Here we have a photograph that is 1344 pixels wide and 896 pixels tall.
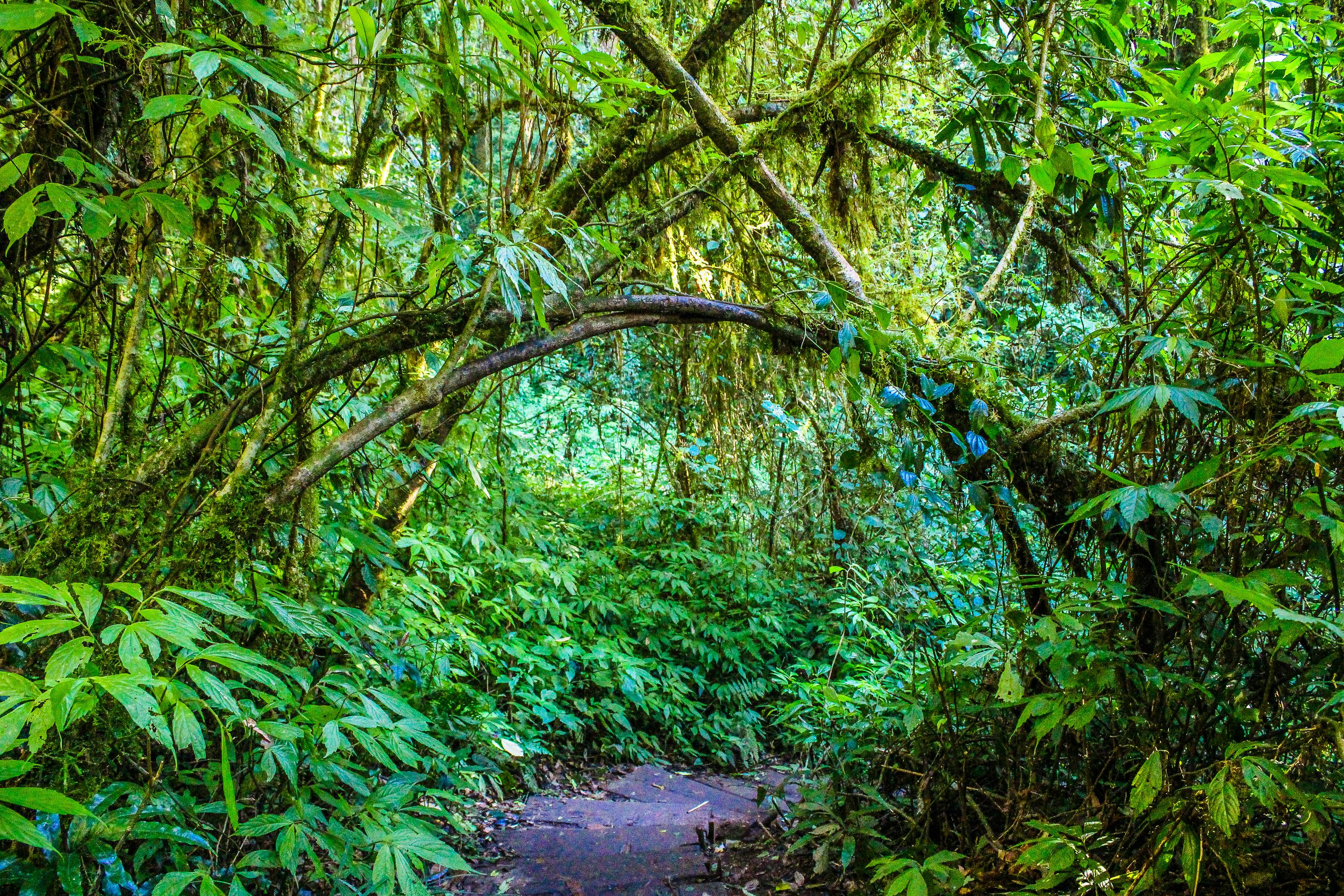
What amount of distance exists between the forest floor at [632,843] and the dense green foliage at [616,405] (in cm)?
21

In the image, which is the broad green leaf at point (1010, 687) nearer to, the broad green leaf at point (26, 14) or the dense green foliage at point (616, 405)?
the dense green foliage at point (616, 405)

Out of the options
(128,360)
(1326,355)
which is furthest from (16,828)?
(1326,355)

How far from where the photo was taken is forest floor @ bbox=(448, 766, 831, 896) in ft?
11.0

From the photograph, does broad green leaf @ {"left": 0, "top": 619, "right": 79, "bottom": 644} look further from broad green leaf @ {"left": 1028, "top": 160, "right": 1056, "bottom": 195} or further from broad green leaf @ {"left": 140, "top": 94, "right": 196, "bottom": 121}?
broad green leaf @ {"left": 1028, "top": 160, "right": 1056, "bottom": 195}

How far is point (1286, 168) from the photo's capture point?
6.50ft

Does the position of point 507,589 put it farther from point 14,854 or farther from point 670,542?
point 14,854

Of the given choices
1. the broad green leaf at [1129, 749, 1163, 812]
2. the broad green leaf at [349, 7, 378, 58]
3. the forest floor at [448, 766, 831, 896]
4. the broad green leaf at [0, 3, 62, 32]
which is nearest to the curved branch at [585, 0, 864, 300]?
the broad green leaf at [349, 7, 378, 58]

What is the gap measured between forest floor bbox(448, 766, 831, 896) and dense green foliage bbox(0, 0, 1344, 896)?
210mm

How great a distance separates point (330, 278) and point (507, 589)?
226cm

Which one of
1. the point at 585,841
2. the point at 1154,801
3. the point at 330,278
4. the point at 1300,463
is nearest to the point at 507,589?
the point at 585,841

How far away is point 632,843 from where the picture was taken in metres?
3.92

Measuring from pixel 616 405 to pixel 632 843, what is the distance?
245 cm

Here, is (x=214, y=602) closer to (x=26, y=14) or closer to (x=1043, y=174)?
(x=26, y=14)

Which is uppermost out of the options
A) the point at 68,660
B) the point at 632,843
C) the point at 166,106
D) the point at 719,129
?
the point at 719,129
